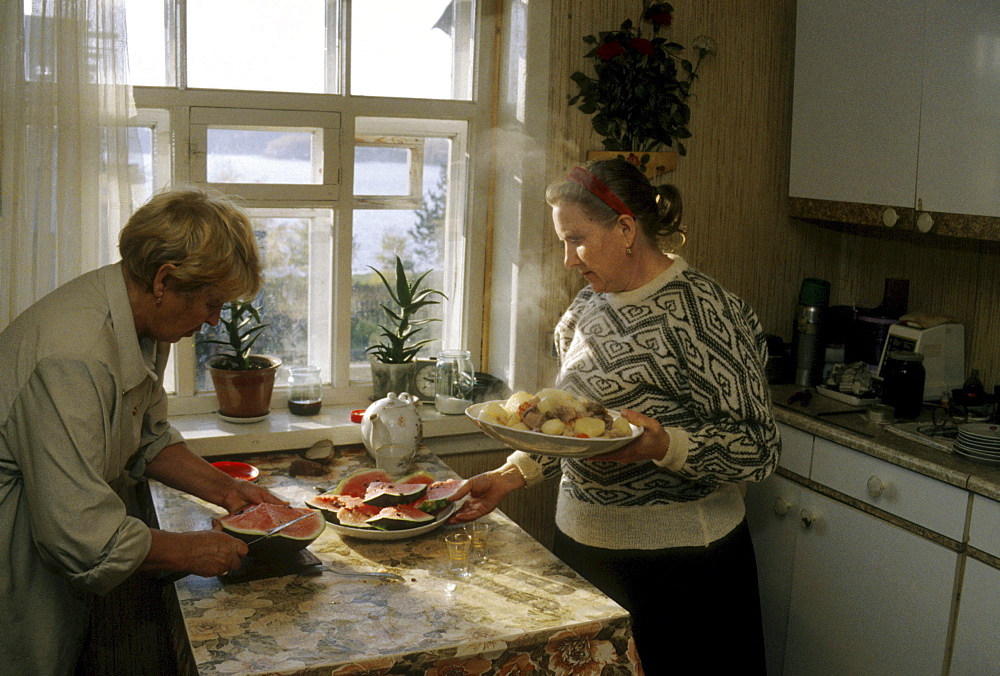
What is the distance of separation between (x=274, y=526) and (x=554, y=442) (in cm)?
59

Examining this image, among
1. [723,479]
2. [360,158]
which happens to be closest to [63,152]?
[360,158]

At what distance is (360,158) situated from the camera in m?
2.83

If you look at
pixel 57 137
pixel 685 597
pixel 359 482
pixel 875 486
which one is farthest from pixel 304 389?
pixel 875 486

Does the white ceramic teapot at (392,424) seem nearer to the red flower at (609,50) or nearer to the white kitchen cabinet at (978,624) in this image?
the red flower at (609,50)

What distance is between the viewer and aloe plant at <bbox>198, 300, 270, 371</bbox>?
8.53 ft

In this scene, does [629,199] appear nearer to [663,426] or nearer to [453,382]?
[663,426]

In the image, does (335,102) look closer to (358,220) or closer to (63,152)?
(358,220)

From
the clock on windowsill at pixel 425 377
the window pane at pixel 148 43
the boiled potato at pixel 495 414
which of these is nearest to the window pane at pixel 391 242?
the clock on windowsill at pixel 425 377

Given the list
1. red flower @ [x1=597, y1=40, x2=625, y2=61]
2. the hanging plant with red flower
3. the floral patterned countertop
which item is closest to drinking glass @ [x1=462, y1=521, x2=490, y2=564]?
the floral patterned countertop

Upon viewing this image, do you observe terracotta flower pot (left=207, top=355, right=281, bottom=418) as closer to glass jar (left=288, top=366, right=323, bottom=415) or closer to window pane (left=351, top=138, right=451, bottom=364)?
glass jar (left=288, top=366, right=323, bottom=415)

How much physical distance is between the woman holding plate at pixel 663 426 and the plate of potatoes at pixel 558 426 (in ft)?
0.41

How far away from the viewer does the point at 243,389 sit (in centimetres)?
260

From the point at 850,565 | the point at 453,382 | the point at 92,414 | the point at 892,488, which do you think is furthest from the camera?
the point at 453,382

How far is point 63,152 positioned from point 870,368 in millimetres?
2426
